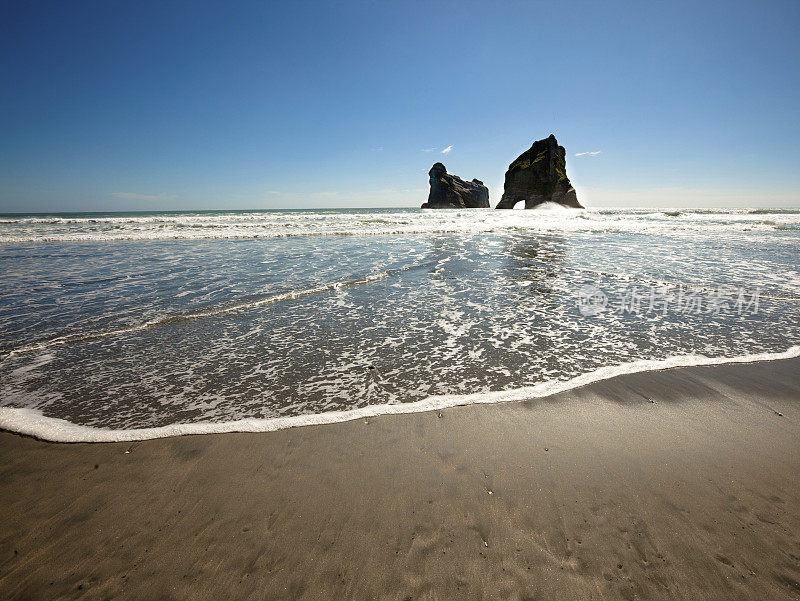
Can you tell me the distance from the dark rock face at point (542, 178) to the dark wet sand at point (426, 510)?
97244 millimetres

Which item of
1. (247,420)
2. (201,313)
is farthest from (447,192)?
(247,420)

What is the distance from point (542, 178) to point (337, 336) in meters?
98.9

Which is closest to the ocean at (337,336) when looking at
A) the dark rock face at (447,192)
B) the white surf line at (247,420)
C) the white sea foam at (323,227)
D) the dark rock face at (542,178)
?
the white surf line at (247,420)

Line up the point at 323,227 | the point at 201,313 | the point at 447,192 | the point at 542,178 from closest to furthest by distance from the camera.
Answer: the point at 201,313, the point at 323,227, the point at 542,178, the point at 447,192

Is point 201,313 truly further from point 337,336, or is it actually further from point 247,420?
point 247,420

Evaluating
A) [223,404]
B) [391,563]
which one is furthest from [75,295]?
[391,563]

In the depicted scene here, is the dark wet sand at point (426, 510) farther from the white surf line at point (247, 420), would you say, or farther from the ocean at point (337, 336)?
the ocean at point (337, 336)

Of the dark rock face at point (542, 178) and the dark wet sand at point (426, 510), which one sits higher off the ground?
the dark rock face at point (542, 178)

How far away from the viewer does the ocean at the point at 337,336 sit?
3963mm

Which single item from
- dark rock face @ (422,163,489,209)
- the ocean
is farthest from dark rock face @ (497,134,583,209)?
the ocean

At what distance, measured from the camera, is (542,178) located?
296ft

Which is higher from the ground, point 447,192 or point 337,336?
point 447,192

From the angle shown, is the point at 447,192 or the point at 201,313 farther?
the point at 447,192

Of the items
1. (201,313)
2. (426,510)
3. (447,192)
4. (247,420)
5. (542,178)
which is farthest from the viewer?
(447,192)
